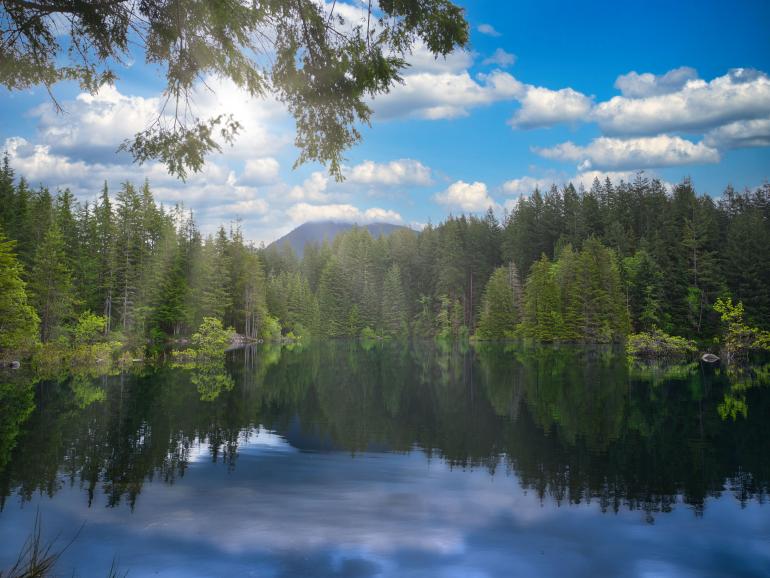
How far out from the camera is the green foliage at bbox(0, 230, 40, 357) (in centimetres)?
3250

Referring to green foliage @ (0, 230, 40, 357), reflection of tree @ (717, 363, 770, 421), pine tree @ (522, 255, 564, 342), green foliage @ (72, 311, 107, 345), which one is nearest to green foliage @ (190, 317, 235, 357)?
green foliage @ (72, 311, 107, 345)

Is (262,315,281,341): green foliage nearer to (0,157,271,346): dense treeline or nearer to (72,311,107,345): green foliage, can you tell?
(0,157,271,346): dense treeline

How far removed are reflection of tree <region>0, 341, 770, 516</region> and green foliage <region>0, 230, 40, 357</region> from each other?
7777mm

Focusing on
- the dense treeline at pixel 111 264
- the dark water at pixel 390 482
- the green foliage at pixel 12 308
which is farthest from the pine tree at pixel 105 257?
the dark water at pixel 390 482

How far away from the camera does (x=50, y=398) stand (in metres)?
23.7

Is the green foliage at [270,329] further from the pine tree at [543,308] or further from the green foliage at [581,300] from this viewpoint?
the green foliage at [581,300]

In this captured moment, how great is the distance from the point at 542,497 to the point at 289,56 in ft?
33.2

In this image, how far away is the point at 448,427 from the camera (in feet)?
63.6

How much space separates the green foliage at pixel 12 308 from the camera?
1280 inches

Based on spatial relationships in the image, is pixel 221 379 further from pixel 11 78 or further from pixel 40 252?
pixel 11 78

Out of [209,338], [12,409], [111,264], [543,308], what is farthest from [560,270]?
[12,409]

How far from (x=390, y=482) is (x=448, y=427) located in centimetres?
677

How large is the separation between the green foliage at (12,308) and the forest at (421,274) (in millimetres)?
108

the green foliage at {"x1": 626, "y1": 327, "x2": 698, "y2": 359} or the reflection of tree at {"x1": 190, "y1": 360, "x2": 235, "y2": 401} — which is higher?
the green foliage at {"x1": 626, "y1": 327, "x2": 698, "y2": 359}
